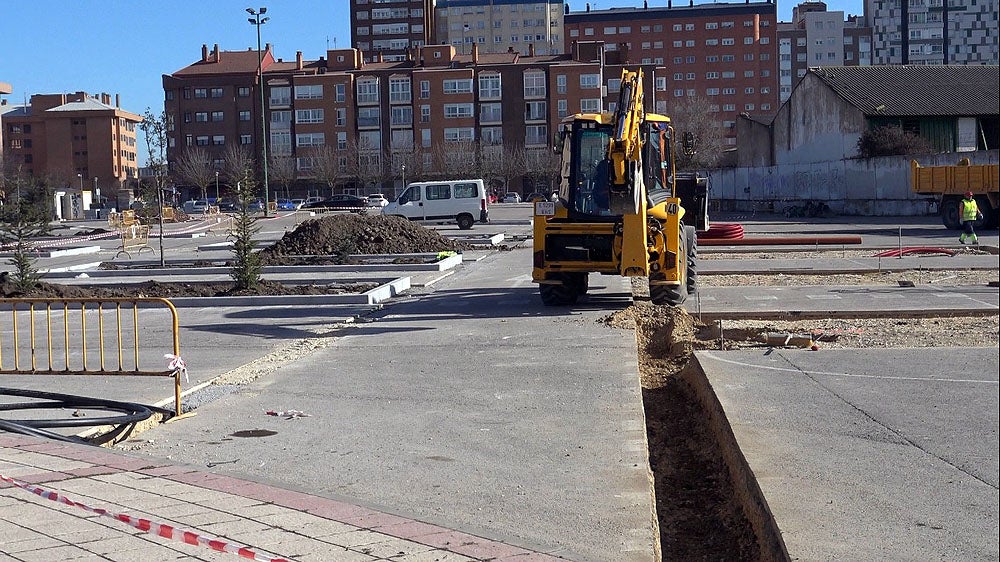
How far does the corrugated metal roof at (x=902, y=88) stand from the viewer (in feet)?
181

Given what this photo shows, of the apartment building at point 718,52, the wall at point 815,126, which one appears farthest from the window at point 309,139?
the wall at point 815,126

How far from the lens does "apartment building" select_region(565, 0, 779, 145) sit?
139250mm

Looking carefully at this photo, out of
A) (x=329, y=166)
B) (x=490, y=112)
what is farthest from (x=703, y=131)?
(x=329, y=166)

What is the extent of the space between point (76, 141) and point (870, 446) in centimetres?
13591

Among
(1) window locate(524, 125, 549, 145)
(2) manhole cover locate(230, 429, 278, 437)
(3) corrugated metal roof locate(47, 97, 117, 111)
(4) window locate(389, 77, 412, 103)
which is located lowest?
(2) manhole cover locate(230, 429, 278, 437)

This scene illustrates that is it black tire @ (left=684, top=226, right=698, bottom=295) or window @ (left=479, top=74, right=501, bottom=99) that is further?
window @ (left=479, top=74, right=501, bottom=99)

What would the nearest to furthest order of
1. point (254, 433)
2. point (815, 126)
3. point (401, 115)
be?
point (254, 433), point (815, 126), point (401, 115)

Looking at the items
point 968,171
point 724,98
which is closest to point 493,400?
point 968,171

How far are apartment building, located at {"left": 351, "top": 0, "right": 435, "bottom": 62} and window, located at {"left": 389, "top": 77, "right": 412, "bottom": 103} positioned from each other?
173ft

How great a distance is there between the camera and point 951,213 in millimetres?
37062

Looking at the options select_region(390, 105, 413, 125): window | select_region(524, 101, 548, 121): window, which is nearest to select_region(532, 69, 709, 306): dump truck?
select_region(524, 101, 548, 121): window

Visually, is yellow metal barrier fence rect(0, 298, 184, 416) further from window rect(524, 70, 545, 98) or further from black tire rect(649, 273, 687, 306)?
window rect(524, 70, 545, 98)

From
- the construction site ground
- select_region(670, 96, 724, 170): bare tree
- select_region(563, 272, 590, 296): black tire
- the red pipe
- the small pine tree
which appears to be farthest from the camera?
select_region(670, 96, 724, 170): bare tree

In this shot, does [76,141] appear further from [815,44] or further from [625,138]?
[625,138]
